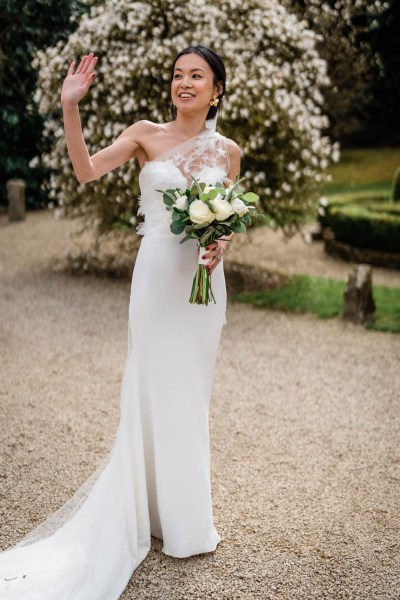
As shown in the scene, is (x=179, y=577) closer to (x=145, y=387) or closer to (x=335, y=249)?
(x=145, y=387)

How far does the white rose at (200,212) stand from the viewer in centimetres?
302

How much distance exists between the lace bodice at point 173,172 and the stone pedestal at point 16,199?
31.1ft

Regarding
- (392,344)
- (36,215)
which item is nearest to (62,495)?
(392,344)

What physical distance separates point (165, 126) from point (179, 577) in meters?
2.00

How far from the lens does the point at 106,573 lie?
3.13 m

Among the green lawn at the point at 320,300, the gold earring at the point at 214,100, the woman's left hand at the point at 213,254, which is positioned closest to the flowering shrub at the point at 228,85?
the green lawn at the point at 320,300

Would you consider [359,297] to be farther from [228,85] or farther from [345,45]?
[345,45]

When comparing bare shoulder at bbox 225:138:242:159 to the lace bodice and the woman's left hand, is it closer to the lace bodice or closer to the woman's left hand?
the lace bodice

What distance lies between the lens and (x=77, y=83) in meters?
2.97

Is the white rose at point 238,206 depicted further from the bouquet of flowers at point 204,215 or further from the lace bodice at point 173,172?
the lace bodice at point 173,172

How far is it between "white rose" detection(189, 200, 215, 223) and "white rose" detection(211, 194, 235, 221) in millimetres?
33

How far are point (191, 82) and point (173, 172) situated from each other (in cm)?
40

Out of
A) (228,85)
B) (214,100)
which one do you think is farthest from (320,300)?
(214,100)

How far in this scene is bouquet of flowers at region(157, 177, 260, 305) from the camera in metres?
3.06
